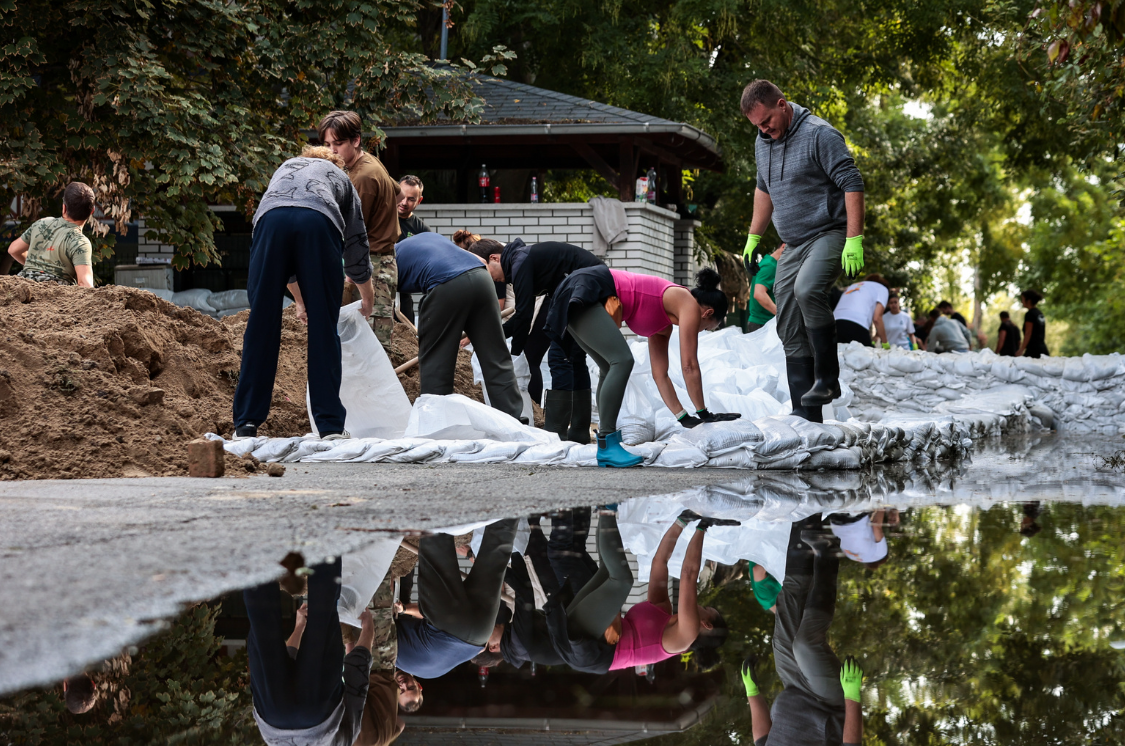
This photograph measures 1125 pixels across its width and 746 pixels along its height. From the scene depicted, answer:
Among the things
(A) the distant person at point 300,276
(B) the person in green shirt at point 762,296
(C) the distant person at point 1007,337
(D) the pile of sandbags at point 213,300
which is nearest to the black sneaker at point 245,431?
(A) the distant person at point 300,276

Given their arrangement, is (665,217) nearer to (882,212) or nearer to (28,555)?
(882,212)

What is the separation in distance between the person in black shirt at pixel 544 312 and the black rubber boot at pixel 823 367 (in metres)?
1.30

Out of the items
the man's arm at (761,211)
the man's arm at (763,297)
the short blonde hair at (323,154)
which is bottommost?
the man's arm at (763,297)

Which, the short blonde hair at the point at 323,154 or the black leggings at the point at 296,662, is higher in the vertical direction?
the short blonde hair at the point at 323,154

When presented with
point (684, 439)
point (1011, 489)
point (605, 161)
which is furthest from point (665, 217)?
point (1011, 489)

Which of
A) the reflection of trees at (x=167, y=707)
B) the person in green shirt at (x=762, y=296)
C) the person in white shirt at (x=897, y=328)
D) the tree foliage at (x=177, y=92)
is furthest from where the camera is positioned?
the person in white shirt at (x=897, y=328)

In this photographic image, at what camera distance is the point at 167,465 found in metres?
4.86

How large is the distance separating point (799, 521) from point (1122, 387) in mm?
9411

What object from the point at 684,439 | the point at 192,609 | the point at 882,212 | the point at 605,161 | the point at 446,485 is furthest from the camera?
the point at 882,212

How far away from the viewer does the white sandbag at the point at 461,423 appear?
606 centimetres

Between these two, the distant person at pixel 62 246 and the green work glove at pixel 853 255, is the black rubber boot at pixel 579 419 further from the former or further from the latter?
the distant person at pixel 62 246

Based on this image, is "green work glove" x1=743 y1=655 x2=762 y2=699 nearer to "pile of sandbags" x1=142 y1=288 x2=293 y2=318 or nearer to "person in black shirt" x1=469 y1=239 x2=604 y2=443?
"person in black shirt" x1=469 y1=239 x2=604 y2=443

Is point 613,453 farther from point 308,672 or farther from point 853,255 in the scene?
point 308,672

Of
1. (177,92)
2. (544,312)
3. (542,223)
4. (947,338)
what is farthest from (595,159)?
(544,312)
